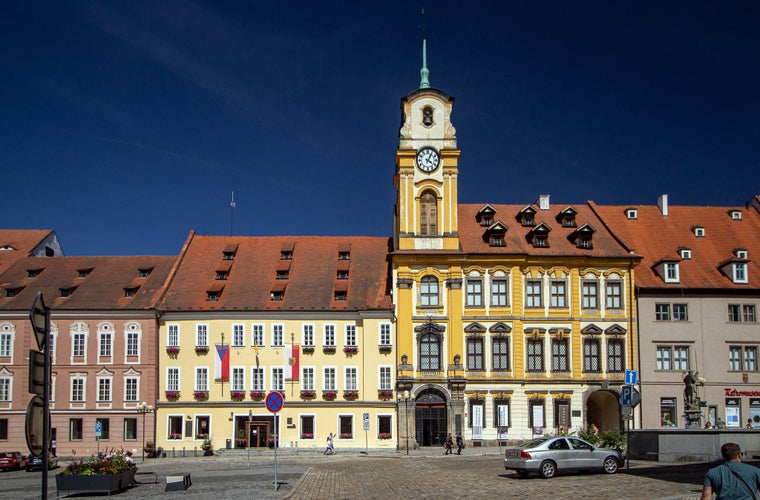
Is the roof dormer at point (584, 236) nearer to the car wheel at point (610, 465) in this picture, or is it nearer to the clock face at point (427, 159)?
the clock face at point (427, 159)

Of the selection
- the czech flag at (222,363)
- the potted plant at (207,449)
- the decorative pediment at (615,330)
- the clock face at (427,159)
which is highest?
the clock face at (427,159)

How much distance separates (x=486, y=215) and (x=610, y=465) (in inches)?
1360

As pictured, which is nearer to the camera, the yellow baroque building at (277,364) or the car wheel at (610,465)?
the car wheel at (610,465)

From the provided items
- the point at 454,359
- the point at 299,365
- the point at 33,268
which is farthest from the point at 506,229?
the point at 33,268

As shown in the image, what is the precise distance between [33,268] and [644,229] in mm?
48126

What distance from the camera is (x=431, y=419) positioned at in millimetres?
60312

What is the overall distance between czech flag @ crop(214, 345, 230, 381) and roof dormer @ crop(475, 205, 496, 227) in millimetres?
21369

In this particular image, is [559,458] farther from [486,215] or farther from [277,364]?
[486,215]

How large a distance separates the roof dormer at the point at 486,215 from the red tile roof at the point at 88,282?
24.3m

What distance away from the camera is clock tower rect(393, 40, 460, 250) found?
62.6m

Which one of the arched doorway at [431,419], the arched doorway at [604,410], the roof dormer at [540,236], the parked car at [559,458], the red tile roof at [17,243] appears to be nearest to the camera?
the parked car at [559,458]

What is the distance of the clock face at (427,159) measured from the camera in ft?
209

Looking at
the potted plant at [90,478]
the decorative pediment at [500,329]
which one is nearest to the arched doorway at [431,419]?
the decorative pediment at [500,329]

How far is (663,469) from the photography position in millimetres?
33656
